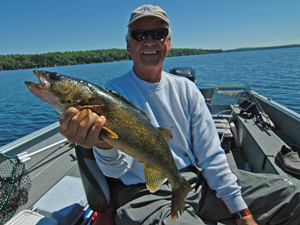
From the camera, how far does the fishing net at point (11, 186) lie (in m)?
2.38

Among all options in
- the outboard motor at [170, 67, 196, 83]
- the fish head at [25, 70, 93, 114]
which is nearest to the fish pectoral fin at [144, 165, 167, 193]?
the fish head at [25, 70, 93, 114]

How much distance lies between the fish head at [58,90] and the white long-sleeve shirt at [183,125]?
2.46ft

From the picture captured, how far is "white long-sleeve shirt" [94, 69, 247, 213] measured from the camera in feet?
7.30

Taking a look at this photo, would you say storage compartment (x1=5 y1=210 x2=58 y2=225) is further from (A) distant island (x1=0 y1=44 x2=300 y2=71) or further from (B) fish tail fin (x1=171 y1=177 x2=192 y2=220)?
(A) distant island (x1=0 y1=44 x2=300 y2=71)

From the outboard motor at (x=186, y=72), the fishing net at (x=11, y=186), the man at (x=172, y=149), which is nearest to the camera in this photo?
the man at (x=172, y=149)

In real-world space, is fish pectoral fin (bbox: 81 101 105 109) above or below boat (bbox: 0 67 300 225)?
above

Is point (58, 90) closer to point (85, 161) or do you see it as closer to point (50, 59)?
point (85, 161)

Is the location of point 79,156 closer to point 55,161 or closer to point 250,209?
point 250,209

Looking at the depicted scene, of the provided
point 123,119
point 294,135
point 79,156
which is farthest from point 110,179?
point 294,135

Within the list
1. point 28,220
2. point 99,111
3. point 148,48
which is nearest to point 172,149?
point 99,111

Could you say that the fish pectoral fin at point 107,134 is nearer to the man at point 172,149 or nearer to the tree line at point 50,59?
the man at point 172,149

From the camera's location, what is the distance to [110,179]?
2.37m

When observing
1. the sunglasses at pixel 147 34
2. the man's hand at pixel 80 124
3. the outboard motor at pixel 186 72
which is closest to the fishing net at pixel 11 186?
the man's hand at pixel 80 124

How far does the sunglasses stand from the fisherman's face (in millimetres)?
37
